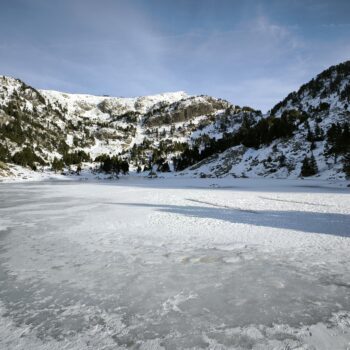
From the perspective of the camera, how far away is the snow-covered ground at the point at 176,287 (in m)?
5.58

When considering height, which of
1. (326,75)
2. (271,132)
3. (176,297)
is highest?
(326,75)

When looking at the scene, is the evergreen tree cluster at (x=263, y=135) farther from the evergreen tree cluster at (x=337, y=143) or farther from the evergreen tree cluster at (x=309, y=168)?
the evergreen tree cluster at (x=309, y=168)

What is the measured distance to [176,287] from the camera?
796 centimetres

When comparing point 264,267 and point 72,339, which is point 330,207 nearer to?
point 264,267

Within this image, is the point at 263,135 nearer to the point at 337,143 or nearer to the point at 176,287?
the point at 337,143

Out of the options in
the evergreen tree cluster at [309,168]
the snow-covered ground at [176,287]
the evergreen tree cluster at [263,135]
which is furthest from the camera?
the evergreen tree cluster at [263,135]

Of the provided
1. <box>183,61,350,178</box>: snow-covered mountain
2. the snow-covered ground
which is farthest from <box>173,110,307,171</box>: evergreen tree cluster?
the snow-covered ground

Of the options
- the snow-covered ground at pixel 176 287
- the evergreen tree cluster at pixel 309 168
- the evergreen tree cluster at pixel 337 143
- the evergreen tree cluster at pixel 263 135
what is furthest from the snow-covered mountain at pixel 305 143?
the snow-covered ground at pixel 176 287

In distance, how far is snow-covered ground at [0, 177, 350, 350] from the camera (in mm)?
5578

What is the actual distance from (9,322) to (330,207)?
2263 cm

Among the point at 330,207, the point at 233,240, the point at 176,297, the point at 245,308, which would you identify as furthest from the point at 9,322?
the point at 330,207

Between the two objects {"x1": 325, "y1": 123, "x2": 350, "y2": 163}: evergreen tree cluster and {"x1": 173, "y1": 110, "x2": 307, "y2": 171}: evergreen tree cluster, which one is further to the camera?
{"x1": 173, "y1": 110, "x2": 307, "y2": 171}: evergreen tree cluster

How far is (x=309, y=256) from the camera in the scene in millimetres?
10539

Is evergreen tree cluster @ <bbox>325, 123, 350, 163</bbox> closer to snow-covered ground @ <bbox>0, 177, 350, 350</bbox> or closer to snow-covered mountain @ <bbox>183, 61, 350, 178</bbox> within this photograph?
snow-covered mountain @ <bbox>183, 61, 350, 178</bbox>
